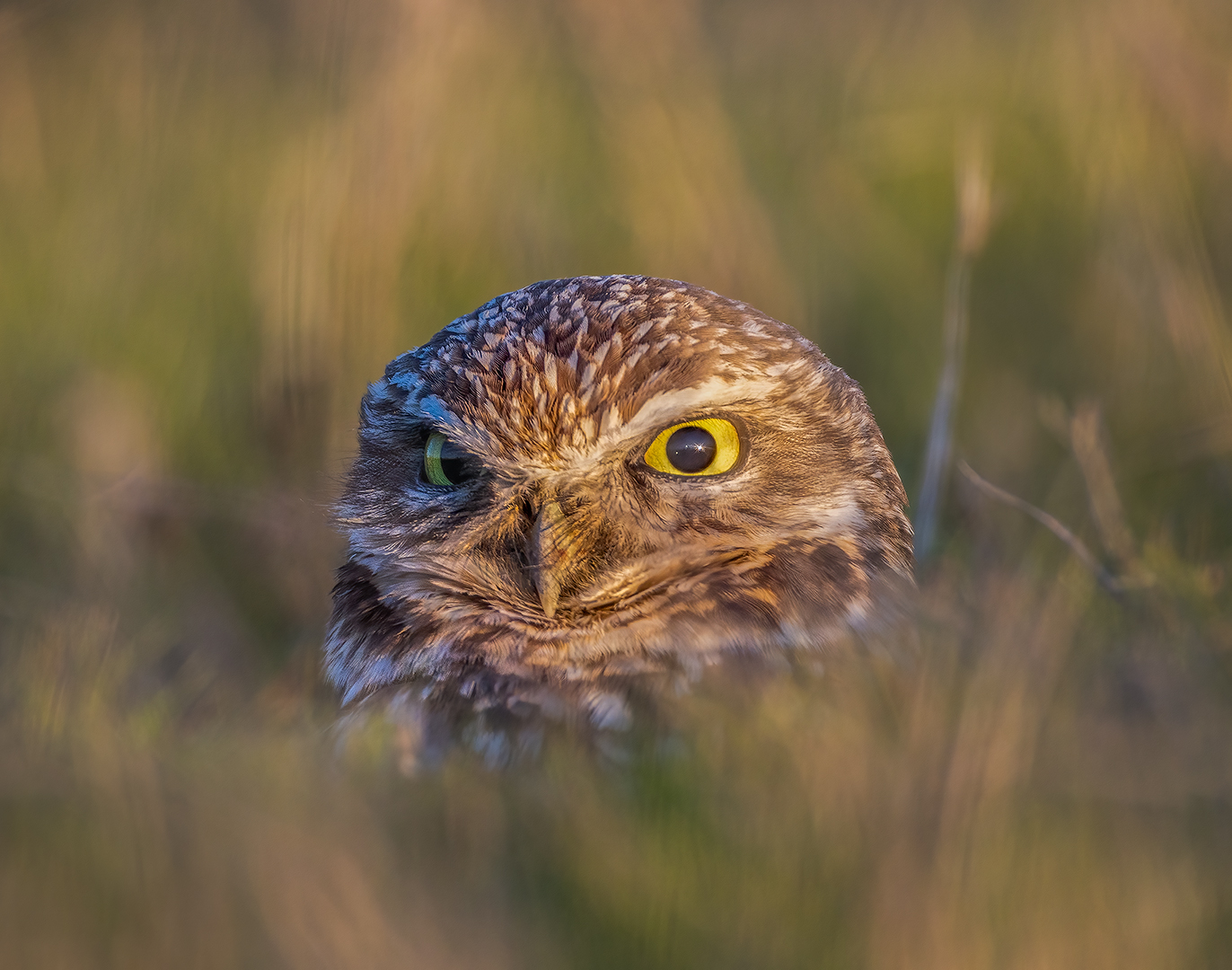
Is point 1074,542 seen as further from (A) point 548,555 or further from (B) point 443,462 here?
(B) point 443,462

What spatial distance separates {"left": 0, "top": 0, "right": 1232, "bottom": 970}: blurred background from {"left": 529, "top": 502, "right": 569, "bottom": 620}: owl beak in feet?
1.27

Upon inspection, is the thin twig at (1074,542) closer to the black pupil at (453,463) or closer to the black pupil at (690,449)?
the black pupil at (690,449)

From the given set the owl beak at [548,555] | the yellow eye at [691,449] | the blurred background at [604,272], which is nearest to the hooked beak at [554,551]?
the owl beak at [548,555]

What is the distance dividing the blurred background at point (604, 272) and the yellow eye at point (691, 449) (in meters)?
0.49

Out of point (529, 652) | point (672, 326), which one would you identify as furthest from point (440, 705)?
point (672, 326)

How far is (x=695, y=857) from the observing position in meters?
1.23

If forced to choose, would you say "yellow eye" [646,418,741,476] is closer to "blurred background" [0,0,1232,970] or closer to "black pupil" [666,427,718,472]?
"black pupil" [666,427,718,472]

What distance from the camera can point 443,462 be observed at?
2.25 metres

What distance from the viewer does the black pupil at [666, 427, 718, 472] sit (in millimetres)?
2127

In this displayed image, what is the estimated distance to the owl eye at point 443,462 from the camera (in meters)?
2.20

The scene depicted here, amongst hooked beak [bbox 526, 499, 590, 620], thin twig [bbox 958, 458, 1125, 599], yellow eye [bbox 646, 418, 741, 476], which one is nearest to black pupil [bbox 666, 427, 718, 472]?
yellow eye [bbox 646, 418, 741, 476]

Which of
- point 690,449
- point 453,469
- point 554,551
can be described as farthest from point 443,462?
point 690,449

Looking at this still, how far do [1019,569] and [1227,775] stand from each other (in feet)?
2.69

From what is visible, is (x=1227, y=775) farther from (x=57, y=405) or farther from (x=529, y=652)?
(x=57, y=405)
